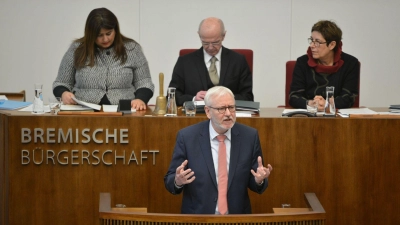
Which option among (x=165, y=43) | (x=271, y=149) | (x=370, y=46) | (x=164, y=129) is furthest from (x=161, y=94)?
(x=370, y=46)

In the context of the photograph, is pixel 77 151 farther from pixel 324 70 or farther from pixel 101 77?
pixel 324 70

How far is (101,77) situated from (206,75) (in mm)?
860

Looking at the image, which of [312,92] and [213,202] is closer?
[213,202]

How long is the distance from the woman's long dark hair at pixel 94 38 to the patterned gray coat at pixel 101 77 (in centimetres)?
4

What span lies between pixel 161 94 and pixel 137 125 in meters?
0.36

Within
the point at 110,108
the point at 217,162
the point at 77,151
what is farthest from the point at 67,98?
the point at 217,162

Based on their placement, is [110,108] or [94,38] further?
[94,38]

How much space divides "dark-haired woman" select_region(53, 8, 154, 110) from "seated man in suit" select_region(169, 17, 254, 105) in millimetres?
376

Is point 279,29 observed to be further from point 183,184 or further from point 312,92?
point 183,184

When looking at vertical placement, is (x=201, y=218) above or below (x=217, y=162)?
below

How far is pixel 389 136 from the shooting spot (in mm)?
5285

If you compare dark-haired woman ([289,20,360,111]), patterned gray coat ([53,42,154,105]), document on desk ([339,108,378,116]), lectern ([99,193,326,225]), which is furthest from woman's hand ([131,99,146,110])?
lectern ([99,193,326,225])

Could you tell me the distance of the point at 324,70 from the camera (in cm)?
605

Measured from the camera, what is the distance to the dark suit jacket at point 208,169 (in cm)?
446
